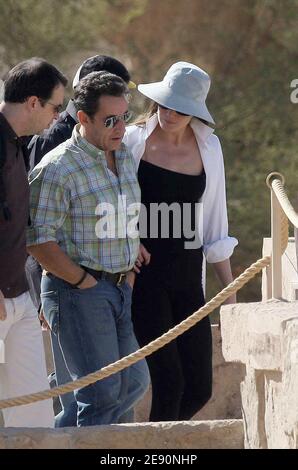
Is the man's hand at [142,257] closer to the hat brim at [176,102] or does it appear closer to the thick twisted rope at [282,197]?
the hat brim at [176,102]

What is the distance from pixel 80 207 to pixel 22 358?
1.89 ft

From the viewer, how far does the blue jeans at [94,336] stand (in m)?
4.15

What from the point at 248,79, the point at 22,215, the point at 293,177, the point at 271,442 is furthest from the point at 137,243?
the point at 248,79

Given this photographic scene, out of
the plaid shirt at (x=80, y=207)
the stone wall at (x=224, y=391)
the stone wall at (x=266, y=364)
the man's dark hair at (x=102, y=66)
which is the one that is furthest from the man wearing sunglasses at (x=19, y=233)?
the stone wall at (x=224, y=391)

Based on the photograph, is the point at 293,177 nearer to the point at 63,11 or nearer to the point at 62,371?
the point at 63,11

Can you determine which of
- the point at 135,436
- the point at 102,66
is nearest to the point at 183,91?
the point at 102,66

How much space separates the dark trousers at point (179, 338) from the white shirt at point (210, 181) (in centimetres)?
11

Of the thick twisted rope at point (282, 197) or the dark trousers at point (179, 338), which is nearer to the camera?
the thick twisted rope at point (282, 197)

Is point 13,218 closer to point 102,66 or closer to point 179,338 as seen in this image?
point 102,66

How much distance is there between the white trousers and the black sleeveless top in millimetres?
651

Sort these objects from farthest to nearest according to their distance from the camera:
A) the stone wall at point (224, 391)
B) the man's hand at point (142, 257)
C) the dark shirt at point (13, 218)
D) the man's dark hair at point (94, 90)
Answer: the stone wall at point (224, 391), the man's hand at point (142, 257), the man's dark hair at point (94, 90), the dark shirt at point (13, 218)

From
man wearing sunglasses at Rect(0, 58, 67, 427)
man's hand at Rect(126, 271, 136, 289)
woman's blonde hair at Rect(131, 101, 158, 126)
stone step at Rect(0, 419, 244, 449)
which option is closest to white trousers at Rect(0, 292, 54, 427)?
man wearing sunglasses at Rect(0, 58, 67, 427)

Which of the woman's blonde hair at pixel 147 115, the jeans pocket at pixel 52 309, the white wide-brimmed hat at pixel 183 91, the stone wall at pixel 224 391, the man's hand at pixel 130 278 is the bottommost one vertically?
the stone wall at pixel 224 391

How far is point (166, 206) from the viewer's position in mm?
4578
